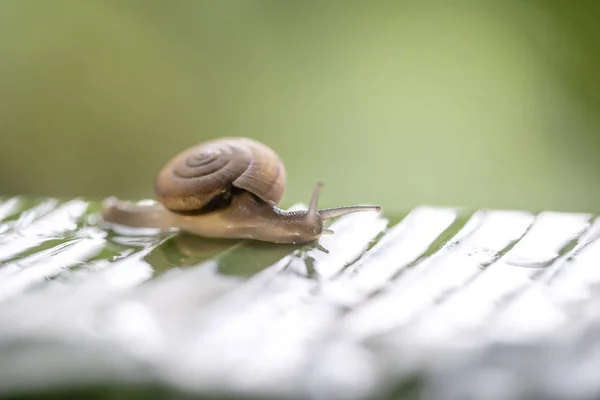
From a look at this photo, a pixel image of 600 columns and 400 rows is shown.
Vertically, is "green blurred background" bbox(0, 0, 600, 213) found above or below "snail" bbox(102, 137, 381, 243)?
above

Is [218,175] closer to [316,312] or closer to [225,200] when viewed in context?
[225,200]

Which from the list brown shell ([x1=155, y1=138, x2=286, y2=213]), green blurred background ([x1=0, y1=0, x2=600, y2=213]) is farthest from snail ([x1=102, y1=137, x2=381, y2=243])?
green blurred background ([x1=0, y1=0, x2=600, y2=213])

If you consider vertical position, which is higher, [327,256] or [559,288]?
[327,256]

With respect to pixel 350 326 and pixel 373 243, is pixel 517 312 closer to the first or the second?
pixel 350 326

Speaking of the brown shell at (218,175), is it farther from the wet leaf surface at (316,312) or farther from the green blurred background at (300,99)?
the green blurred background at (300,99)

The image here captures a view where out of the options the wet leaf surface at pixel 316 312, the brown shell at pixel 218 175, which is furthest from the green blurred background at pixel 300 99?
the wet leaf surface at pixel 316 312

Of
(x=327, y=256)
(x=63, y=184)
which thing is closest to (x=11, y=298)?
(x=327, y=256)

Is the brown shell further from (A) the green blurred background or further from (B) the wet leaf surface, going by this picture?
(A) the green blurred background
